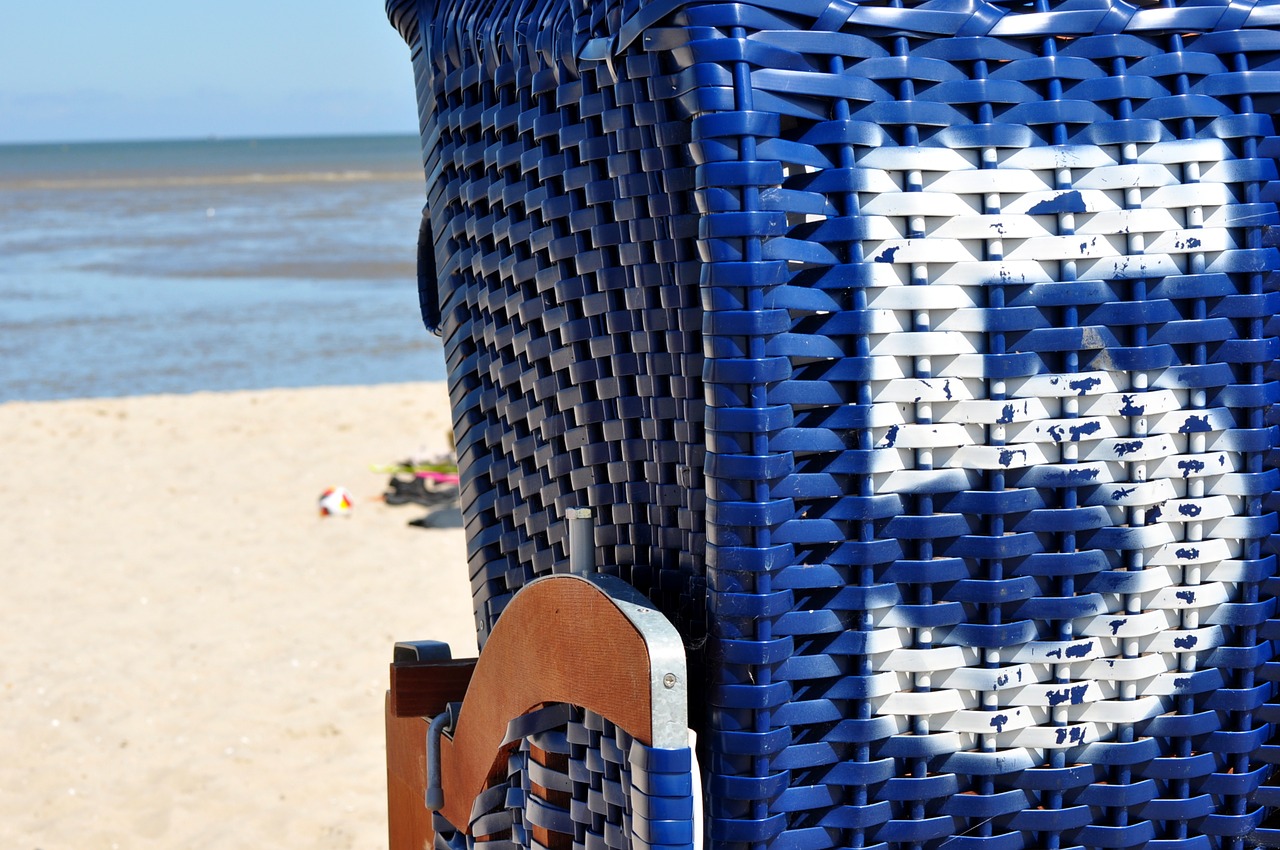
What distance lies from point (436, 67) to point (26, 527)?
17.6 ft

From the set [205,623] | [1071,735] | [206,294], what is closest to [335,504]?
[205,623]

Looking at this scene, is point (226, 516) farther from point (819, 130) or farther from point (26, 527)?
point (819, 130)

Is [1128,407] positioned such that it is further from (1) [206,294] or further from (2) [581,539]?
(1) [206,294]

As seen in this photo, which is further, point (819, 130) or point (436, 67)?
point (436, 67)

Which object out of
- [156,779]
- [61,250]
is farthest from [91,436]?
[61,250]

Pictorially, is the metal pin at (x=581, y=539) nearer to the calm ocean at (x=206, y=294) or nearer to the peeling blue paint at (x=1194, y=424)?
the peeling blue paint at (x=1194, y=424)

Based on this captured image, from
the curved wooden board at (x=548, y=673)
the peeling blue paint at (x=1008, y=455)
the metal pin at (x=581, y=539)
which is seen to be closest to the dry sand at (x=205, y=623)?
the curved wooden board at (x=548, y=673)

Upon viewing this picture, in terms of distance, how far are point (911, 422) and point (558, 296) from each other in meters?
0.34

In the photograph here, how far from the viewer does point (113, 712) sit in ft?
12.7

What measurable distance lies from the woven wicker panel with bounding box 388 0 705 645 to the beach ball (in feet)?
15.8

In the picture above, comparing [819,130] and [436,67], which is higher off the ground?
[436,67]

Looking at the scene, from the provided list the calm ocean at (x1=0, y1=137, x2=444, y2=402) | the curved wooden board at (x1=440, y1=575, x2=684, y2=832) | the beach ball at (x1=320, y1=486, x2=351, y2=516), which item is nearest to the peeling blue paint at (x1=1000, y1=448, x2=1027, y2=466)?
the curved wooden board at (x1=440, y1=575, x2=684, y2=832)

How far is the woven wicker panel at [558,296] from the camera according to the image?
100cm

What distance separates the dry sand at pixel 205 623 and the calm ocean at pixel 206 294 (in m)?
3.26
